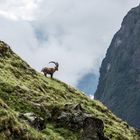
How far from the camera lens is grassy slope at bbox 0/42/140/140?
3212 centimetres

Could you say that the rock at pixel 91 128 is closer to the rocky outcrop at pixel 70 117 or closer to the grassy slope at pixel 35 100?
the grassy slope at pixel 35 100

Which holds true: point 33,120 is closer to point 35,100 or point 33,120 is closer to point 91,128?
point 91,128

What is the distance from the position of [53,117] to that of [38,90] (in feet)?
29.5

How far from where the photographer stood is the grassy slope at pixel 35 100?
32.1 metres

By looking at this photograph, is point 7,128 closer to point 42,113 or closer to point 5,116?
point 5,116

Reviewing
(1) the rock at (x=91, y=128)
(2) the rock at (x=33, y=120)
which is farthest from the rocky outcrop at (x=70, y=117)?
(2) the rock at (x=33, y=120)

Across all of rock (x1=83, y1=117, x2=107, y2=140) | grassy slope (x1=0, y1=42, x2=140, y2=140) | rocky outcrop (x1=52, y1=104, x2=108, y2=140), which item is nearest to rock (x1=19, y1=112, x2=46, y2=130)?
grassy slope (x1=0, y1=42, x2=140, y2=140)

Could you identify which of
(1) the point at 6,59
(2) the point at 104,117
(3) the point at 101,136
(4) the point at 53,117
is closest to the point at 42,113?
(4) the point at 53,117

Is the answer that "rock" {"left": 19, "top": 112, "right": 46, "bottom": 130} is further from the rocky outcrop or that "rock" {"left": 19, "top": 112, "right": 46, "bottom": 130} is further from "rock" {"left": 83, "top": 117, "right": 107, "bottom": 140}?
the rocky outcrop

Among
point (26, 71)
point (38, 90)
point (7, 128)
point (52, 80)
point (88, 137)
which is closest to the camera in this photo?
point (7, 128)

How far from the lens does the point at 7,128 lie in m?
29.5

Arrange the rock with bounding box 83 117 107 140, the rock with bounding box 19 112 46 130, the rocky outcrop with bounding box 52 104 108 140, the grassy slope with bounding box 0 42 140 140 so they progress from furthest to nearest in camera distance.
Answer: the rocky outcrop with bounding box 52 104 108 140
the rock with bounding box 19 112 46 130
the rock with bounding box 83 117 107 140
the grassy slope with bounding box 0 42 140 140

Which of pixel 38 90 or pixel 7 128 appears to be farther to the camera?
pixel 38 90

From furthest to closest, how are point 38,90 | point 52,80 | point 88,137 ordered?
point 52,80
point 38,90
point 88,137
